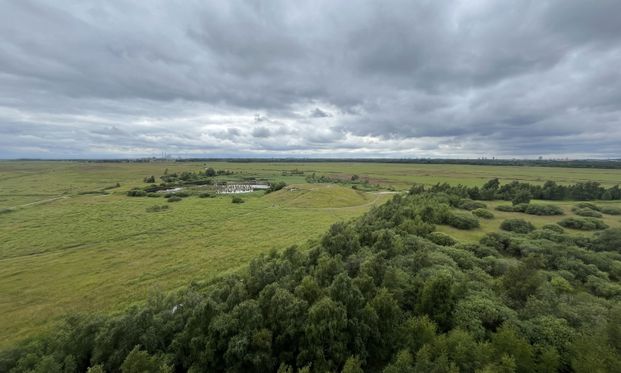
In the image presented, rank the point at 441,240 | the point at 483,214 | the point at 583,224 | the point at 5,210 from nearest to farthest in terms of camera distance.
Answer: the point at 441,240, the point at 583,224, the point at 483,214, the point at 5,210

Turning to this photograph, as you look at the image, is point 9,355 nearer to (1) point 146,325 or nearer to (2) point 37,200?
(1) point 146,325

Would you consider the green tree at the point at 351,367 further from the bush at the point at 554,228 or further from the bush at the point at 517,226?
the bush at the point at 554,228

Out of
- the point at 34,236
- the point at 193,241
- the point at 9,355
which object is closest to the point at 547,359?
the point at 9,355

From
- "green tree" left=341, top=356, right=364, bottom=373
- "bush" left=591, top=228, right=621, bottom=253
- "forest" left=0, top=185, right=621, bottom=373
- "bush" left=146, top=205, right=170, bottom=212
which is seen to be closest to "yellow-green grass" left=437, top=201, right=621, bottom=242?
"bush" left=591, top=228, right=621, bottom=253

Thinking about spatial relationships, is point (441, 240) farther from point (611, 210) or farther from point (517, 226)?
point (611, 210)

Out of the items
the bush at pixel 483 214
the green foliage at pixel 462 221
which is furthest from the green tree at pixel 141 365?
the bush at pixel 483 214

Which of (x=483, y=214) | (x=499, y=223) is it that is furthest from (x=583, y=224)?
(x=483, y=214)
